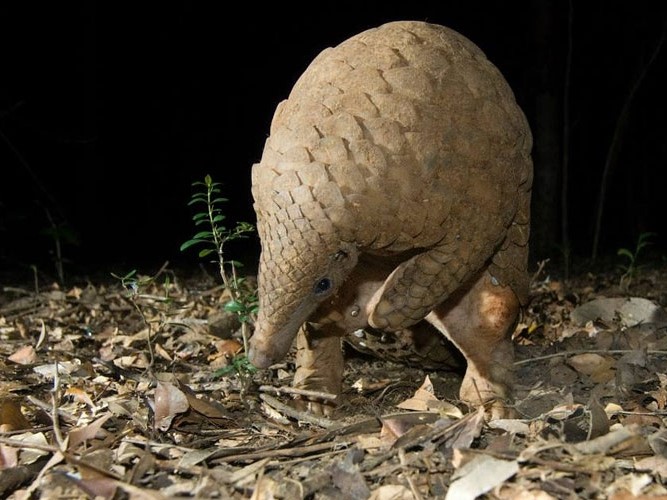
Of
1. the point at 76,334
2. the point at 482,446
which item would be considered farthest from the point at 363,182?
the point at 76,334

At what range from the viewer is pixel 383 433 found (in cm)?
204

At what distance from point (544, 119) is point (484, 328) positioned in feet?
14.0

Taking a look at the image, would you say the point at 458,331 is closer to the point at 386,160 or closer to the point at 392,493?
the point at 386,160

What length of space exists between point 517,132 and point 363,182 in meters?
0.74

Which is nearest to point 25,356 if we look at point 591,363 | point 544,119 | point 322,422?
point 322,422

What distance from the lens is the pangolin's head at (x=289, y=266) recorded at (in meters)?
2.23

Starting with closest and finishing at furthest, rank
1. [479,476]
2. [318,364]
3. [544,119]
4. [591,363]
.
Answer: [479,476] → [318,364] → [591,363] → [544,119]

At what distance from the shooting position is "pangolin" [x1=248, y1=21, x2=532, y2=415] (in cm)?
224

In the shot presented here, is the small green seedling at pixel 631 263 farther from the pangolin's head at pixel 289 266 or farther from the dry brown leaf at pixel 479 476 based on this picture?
the dry brown leaf at pixel 479 476

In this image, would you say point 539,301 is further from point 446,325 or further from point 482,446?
point 482,446

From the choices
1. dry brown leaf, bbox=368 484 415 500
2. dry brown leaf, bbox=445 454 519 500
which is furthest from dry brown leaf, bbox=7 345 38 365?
dry brown leaf, bbox=445 454 519 500

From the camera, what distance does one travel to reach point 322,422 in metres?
2.38

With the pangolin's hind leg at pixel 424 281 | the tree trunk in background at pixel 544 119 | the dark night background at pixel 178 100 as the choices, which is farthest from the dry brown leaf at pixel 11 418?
the dark night background at pixel 178 100

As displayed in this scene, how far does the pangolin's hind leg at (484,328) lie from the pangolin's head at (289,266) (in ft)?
2.27
